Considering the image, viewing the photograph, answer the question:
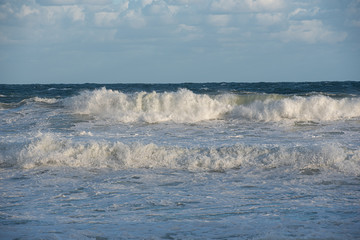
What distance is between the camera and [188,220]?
4.65 meters

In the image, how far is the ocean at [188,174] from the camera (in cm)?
449

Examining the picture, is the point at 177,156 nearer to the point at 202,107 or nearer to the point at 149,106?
the point at 202,107

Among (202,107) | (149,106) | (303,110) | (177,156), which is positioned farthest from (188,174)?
(149,106)

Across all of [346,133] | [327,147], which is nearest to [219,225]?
[327,147]

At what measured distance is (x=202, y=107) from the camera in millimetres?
15047

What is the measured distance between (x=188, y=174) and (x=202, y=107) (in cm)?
792

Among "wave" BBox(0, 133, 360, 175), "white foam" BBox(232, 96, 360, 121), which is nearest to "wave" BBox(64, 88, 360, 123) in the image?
"white foam" BBox(232, 96, 360, 121)

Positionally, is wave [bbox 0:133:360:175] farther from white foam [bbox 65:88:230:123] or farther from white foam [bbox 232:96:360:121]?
white foam [bbox 232:96:360:121]

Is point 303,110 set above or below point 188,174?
above

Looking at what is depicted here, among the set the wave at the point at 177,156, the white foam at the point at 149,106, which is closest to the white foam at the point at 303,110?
the white foam at the point at 149,106

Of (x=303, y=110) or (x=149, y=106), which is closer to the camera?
(x=303, y=110)

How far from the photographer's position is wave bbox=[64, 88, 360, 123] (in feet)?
45.7

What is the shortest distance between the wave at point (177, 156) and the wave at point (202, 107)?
16.0ft

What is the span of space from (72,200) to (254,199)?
2.45m
